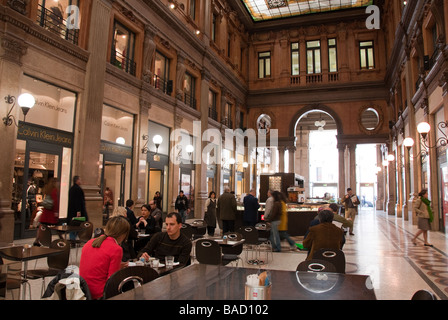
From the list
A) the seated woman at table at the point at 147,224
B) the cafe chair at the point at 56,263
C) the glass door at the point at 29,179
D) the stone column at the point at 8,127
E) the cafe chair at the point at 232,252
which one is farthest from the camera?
the glass door at the point at 29,179

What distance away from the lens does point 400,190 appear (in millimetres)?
18938

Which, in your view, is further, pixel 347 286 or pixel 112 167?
pixel 112 167

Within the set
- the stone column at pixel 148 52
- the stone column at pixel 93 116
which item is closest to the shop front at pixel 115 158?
the stone column at pixel 93 116

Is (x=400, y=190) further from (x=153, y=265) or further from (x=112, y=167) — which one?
(x=153, y=265)

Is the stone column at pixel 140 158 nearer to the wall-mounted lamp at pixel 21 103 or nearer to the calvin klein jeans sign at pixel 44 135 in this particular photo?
the calvin klein jeans sign at pixel 44 135

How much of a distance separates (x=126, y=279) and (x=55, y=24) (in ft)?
30.2

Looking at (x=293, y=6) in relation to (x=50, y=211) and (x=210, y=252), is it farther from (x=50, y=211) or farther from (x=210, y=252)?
(x=210, y=252)

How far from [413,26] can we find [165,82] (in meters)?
11.2

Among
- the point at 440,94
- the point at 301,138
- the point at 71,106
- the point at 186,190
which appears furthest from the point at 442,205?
the point at 301,138

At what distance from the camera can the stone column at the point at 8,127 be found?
25.2ft

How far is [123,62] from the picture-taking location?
1240cm

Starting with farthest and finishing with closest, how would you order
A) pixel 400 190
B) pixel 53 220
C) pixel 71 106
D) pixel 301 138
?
pixel 301 138, pixel 400 190, pixel 71 106, pixel 53 220

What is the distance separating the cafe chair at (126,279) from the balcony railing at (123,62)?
1041 centimetres

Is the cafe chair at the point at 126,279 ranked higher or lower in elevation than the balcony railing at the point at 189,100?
lower
